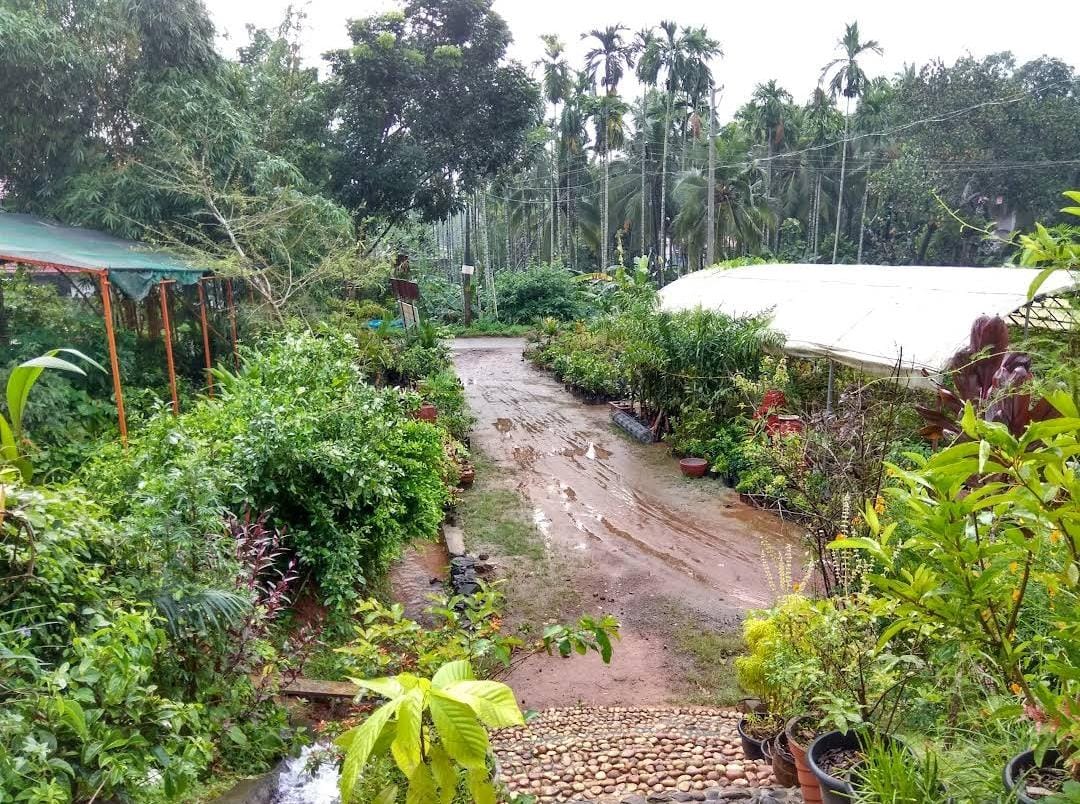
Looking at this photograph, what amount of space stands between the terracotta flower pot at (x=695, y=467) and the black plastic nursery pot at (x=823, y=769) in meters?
6.89

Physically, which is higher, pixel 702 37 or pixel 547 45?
pixel 702 37

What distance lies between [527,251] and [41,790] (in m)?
41.4

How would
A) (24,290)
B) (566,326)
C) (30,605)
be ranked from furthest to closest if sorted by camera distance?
(566,326) < (24,290) < (30,605)

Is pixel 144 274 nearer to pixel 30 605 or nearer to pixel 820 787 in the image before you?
pixel 30 605

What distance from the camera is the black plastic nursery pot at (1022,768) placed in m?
1.79

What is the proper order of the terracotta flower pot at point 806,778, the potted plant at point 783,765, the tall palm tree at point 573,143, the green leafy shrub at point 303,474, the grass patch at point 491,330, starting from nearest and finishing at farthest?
the terracotta flower pot at point 806,778, the potted plant at point 783,765, the green leafy shrub at point 303,474, the grass patch at point 491,330, the tall palm tree at point 573,143

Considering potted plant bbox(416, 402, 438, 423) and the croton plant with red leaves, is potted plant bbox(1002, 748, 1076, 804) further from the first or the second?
potted plant bbox(416, 402, 438, 423)

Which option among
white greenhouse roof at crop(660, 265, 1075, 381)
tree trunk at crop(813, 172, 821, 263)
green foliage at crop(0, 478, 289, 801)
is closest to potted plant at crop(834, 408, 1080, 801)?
green foliage at crop(0, 478, 289, 801)

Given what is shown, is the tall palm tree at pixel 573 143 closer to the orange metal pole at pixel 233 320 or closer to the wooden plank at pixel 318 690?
the orange metal pole at pixel 233 320

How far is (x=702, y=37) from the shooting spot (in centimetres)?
3023

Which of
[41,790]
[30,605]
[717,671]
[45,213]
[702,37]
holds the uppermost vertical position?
[702,37]

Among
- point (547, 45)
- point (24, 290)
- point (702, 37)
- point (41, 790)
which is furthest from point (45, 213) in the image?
point (702, 37)

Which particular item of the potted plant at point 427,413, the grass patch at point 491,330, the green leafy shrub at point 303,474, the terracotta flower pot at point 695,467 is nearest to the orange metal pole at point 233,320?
the potted plant at point 427,413

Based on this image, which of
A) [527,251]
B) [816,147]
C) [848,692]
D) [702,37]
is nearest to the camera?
[848,692]
